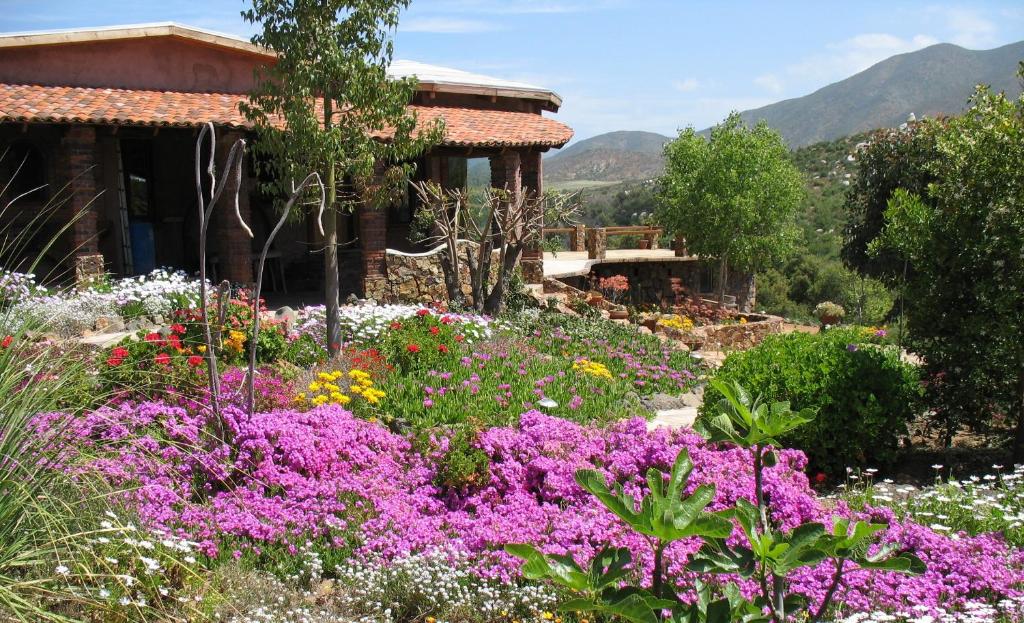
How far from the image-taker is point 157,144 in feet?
50.3

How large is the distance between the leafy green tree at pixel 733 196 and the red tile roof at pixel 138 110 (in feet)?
26.4

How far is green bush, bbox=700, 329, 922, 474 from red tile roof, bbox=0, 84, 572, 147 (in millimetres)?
5464

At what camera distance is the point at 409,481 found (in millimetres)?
5586

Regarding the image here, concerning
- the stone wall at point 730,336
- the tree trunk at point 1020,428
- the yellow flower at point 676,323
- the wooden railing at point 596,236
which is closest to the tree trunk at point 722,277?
the wooden railing at point 596,236

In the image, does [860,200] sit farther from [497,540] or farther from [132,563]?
[132,563]

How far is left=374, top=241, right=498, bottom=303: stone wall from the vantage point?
13945 mm

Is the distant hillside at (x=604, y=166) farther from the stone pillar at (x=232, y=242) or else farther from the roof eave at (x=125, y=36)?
the stone pillar at (x=232, y=242)

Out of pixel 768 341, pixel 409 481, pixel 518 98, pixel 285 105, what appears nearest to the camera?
pixel 409 481

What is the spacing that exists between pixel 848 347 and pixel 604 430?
2.39 m

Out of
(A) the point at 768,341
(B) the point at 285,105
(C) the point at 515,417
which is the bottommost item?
(C) the point at 515,417

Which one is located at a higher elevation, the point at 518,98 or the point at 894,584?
the point at 518,98

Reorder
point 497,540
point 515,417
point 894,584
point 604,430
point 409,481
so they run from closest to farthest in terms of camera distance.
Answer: point 894,584
point 497,540
point 409,481
point 604,430
point 515,417

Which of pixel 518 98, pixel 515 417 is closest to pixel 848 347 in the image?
pixel 515 417

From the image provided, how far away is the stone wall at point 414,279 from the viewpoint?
1395cm
